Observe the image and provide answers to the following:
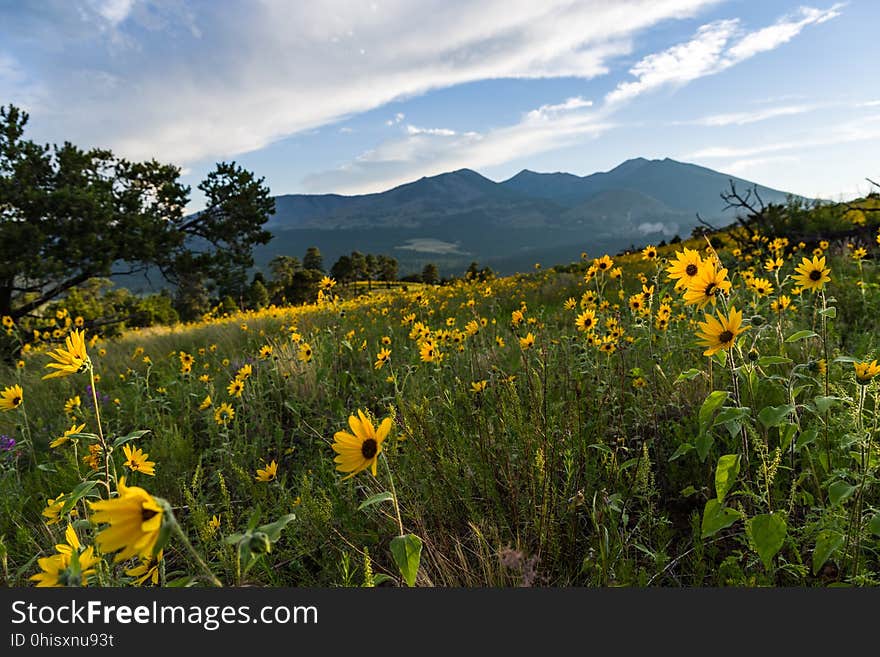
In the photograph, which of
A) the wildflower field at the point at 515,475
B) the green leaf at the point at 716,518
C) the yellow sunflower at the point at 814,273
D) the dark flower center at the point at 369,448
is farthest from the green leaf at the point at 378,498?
the yellow sunflower at the point at 814,273

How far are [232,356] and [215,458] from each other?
279 cm

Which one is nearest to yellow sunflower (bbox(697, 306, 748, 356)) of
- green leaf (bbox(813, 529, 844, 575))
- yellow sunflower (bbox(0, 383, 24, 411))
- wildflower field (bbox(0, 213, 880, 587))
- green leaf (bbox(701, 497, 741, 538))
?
wildflower field (bbox(0, 213, 880, 587))

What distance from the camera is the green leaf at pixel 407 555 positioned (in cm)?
105

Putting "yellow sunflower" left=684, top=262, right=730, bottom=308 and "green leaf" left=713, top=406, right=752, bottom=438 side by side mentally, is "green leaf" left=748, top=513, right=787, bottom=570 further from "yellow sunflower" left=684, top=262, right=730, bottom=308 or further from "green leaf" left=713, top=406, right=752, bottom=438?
"yellow sunflower" left=684, top=262, right=730, bottom=308

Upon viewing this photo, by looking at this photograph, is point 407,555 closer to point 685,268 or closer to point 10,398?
point 685,268

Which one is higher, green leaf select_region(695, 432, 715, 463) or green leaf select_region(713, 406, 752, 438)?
green leaf select_region(713, 406, 752, 438)

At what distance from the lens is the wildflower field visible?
131 cm

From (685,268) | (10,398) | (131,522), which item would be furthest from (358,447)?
(10,398)

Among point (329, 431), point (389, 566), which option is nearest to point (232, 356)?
point (329, 431)

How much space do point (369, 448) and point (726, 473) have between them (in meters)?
0.98

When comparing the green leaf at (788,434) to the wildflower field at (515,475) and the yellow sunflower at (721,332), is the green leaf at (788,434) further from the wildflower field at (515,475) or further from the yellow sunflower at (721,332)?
the yellow sunflower at (721,332)

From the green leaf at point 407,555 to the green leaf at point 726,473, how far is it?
0.82 metres

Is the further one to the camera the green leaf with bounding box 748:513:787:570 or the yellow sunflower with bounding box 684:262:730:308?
the yellow sunflower with bounding box 684:262:730:308

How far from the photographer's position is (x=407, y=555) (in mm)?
1075
